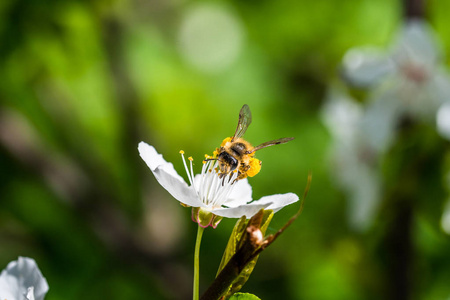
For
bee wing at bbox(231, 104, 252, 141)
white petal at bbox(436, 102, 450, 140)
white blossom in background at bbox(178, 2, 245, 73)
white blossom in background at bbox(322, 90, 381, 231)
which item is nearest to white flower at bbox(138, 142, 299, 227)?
bee wing at bbox(231, 104, 252, 141)

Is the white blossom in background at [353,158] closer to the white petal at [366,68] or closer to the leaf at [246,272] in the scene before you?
the white petal at [366,68]

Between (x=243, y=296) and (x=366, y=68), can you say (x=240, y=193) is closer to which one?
(x=243, y=296)

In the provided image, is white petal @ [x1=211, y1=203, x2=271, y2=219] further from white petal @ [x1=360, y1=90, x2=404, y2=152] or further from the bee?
white petal @ [x1=360, y1=90, x2=404, y2=152]

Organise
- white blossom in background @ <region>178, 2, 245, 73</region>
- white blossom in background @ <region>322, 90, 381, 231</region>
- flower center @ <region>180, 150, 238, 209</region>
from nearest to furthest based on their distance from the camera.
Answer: flower center @ <region>180, 150, 238, 209</region>, white blossom in background @ <region>322, 90, 381, 231</region>, white blossom in background @ <region>178, 2, 245, 73</region>

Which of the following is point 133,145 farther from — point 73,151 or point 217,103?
point 217,103

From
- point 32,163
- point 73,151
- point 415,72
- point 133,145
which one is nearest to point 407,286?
point 415,72
